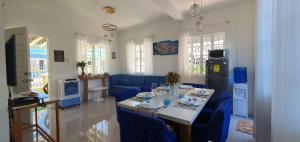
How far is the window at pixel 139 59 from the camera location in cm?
588

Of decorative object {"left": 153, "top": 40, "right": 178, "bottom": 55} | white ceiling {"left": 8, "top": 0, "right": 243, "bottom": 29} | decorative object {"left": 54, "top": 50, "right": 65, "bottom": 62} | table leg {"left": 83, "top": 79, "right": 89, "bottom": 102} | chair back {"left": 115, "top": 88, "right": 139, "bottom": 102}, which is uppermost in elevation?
white ceiling {"left": 8, "top": 0, "right": 243, "bottom": 29}

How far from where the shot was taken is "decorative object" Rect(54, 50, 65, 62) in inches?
177

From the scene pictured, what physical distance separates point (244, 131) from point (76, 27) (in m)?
5.58

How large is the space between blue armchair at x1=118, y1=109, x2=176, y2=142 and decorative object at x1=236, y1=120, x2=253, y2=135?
197 centimetres

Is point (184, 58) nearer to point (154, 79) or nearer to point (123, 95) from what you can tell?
point (154, 79)

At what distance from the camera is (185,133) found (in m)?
1.55

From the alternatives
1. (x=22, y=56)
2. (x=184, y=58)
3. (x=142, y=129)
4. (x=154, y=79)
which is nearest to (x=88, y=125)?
(x=22, y=56)

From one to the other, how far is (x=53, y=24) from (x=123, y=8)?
2212 millimetres

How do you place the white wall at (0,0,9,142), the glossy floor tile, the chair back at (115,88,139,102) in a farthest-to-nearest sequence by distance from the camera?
1. the glossy floor tile
2. the chair back at (115,88,139,102)
3. the white wall at (0,0,9,142)

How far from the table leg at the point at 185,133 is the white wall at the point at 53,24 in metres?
4.40

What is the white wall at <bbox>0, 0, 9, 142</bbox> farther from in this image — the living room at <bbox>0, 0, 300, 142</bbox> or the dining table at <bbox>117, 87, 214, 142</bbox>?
the dining table at <bbox>117, 87, 214, 142</bbox>

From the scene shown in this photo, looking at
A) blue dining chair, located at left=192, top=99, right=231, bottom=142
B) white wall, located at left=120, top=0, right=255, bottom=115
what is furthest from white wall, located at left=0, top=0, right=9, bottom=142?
white wall, located at left=120, top=0, right=255, bottom=115

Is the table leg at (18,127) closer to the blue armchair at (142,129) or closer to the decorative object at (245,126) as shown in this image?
the blue armchair at (142,129)

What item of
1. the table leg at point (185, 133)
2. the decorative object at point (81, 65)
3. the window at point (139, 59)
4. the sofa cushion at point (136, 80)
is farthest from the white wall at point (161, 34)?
the table leg at point (185, 133)
